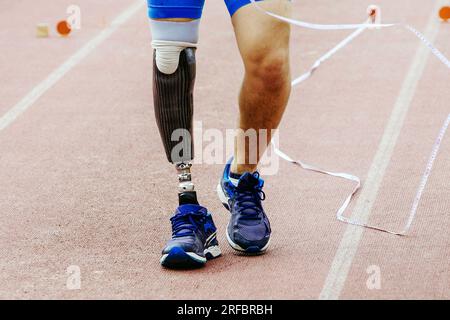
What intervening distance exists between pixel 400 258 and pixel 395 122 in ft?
8.84

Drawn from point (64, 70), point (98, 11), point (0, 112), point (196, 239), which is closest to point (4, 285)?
point (196, 239)

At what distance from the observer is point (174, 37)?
15.4 ft

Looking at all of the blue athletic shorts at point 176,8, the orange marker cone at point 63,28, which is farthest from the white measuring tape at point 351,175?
the orange marker cone at point 63,28

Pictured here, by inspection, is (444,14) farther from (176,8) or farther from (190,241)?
(190,241)

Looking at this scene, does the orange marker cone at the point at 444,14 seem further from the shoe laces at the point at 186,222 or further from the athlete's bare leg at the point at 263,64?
the shoe laces at the point at 186,222

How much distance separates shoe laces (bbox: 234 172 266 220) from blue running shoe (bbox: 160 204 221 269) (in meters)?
0.15

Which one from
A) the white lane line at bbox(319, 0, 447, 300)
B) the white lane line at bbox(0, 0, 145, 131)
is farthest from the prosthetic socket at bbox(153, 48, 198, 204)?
the white lane line at bbox(0, 0, 145, 131)

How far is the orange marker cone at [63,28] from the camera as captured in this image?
1017 cm

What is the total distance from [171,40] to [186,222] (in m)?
0.78

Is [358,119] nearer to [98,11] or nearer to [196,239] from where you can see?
[196,239]

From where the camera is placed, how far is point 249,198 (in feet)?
15.8

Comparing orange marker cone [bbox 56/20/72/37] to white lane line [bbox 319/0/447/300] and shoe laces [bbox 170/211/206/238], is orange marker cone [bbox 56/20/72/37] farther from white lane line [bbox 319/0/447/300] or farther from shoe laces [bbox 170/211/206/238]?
shoe laces [bbox 170/211/206/238]

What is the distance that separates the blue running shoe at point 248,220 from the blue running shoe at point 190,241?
0.32 feet

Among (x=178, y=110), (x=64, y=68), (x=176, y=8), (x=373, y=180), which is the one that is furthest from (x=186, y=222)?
(x=64, y=68)
